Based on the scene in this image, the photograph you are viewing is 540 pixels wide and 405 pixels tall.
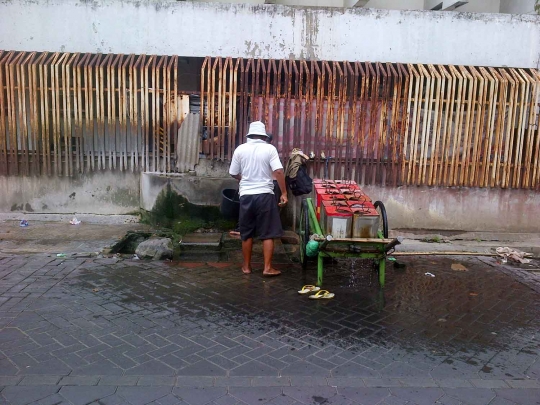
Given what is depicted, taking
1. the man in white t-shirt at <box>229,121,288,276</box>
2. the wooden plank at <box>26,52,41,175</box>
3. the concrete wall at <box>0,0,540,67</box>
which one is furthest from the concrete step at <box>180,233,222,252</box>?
the concrete wall at <box>0,0,540,67</box>

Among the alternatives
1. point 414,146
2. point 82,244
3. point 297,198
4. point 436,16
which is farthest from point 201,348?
point 436,16

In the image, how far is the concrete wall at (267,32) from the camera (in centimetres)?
798

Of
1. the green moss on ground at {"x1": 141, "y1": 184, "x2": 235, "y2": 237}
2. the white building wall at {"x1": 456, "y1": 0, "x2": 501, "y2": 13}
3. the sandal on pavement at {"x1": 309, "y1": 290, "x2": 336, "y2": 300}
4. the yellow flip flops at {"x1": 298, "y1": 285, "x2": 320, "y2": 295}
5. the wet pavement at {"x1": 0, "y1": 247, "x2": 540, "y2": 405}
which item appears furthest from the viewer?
the white building wall at {"x1": 456, "y1": 0, "x2": 501, "y2": 13}

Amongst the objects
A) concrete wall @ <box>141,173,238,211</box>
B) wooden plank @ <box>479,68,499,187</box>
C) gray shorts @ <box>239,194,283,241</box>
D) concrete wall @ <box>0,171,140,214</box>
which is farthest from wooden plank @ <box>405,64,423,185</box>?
concrete wall @ <box>0,171,140,214</box>

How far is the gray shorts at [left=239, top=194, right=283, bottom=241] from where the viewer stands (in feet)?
20.1

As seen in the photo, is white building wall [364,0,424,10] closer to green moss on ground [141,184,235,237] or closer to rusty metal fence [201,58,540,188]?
rusty metal fence [201,58,540,188]

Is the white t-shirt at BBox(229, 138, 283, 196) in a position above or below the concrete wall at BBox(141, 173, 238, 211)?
above

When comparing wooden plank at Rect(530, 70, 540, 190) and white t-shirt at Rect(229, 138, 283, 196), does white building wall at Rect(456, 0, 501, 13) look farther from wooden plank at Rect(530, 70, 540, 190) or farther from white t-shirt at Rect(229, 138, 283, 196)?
white t-shirt at Rect(229, 138, 283, 196)

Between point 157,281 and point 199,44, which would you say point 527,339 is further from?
point 199,44

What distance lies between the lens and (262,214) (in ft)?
20.2

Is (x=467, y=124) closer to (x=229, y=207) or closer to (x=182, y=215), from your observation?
(x=229, y=207)

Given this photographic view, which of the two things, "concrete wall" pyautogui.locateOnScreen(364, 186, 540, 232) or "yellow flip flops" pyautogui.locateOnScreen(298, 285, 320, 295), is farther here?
"concrete wall" pyautogui.locateOnScreen(364, 186, 540, 232)

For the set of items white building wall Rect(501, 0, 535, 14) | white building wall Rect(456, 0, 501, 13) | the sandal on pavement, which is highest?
white building wall Rect(456, 0, 501, 13)

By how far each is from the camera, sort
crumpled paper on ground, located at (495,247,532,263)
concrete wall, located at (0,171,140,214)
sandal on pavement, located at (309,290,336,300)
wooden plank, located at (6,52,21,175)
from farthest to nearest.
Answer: concrete wall, located at (0,171,140,214) < wooden plank, located at (6,52,21,175) < crumpled paper on ground, located at (495,247,532,263) < sandal on pavement, located at (309,290,336,300)
